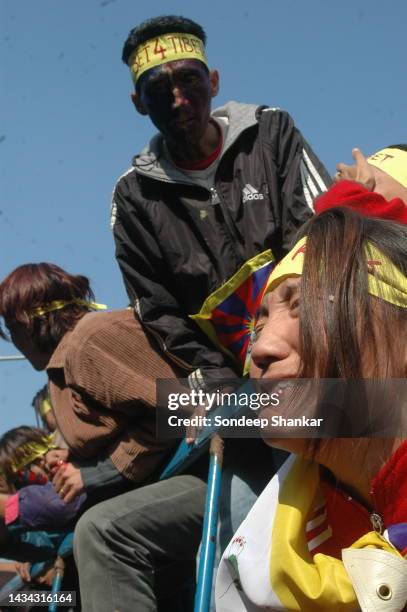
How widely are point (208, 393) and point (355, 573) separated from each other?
147cm

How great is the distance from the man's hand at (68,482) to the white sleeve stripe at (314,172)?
1.34m

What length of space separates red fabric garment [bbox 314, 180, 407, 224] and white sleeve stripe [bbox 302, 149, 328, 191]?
110 centimetres

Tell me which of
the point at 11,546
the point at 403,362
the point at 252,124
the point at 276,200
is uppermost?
the point at 252,124

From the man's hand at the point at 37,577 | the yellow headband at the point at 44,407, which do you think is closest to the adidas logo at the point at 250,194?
the man's hand at the point at 37,577

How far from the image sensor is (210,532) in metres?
2.99

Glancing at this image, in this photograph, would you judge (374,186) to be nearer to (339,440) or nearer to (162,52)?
(339,440)

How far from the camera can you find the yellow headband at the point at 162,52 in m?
3.89

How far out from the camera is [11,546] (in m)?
4.61

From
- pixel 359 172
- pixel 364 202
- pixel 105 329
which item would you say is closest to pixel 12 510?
pixel 105 329

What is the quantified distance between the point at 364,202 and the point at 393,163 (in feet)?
1.05

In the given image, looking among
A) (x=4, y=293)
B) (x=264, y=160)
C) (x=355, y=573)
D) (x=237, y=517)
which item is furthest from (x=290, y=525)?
(x=4, y=293)

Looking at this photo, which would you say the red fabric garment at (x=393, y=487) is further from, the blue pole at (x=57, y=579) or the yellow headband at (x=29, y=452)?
the yellow headband at (x=29, y=452)

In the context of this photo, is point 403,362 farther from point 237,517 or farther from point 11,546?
point 11,546

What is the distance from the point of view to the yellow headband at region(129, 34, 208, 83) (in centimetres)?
389
